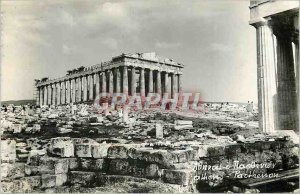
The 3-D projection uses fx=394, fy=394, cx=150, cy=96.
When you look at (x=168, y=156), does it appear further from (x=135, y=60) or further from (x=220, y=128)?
(x=135, y=60)

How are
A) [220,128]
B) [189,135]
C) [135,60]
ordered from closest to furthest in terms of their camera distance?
[189,135], [220,128], [135,60]

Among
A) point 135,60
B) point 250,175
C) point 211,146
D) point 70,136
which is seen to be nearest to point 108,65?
point 135,60

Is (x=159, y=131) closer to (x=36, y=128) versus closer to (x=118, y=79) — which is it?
(x=36, y=128)

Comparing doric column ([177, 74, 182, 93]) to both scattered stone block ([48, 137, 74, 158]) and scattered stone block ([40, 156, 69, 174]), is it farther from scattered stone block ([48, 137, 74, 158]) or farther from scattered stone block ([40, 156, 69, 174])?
scattered stone block ([40, 156, 69, 174])

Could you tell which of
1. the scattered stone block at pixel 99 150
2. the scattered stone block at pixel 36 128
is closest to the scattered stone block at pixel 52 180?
the scattered stone block at pixel 99 150

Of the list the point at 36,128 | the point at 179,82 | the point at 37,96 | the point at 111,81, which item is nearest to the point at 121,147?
the point at 36,128

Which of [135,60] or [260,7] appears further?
[135,60]

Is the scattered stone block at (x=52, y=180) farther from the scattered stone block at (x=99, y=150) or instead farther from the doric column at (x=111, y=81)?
the doric column at (x=111, y=81)
